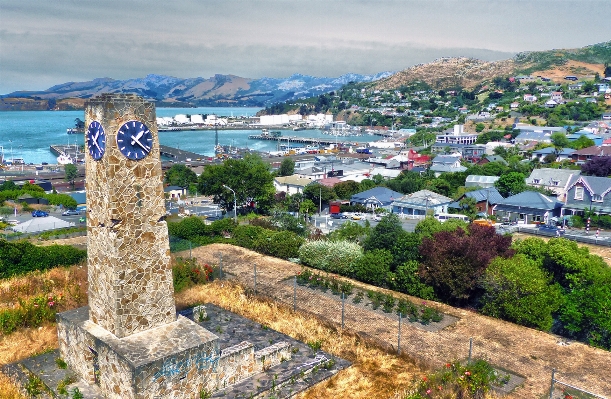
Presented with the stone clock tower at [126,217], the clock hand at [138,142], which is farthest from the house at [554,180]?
the clock hand at [138,142]

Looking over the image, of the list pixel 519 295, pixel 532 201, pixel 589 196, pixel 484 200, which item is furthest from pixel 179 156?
pixel 519 295

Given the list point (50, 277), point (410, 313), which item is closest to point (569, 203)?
point (410, 313)

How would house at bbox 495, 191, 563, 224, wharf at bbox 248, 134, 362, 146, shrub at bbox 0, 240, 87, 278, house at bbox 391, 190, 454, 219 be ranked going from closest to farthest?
shrub at bbox 0, 240, 87, 278 → house at bbox 495, 191, 563, 224 → house at bbox 391, 190, 454, 219 → wharf at bbox 248, 134, 362, 146

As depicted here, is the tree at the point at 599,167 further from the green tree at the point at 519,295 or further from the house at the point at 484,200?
the green tree at the point at 519,295

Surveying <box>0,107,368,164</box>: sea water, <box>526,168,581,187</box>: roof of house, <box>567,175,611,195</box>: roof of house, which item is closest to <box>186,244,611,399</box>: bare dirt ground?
<box>567,175,611,195</box>: roof of house

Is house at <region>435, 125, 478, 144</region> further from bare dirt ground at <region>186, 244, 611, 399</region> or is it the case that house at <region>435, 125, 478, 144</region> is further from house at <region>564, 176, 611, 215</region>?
bare dirt ground at <region>186, 244, 611, 399</region>
